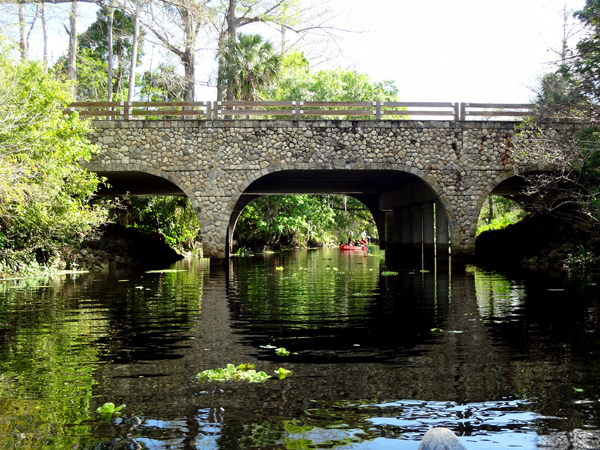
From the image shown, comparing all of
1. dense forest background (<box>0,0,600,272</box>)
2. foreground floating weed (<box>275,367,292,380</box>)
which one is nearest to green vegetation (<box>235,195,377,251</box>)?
dense forest background (<box>0,0,600,272</box>)

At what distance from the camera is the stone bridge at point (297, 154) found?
19.5 meters

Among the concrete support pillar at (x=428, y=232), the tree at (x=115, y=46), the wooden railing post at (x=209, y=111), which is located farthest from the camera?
the tree at (x=115, y=46)

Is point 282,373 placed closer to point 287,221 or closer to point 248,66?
point 248,66

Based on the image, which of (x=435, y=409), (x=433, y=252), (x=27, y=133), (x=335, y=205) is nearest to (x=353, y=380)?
(x=435, y=409)

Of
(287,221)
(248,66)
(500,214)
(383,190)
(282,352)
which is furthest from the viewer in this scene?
(500,214)

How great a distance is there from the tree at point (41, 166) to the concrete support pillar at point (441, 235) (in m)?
12.5

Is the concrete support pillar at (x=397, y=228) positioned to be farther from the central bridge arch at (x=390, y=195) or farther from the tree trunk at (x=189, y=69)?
the tree trunk at (x=189, y=69)

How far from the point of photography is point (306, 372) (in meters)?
5.22

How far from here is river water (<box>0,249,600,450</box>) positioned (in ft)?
12.3

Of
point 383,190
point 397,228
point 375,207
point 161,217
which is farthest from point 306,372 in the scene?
point 375,207

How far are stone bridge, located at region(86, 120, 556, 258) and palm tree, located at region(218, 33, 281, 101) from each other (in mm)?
5583

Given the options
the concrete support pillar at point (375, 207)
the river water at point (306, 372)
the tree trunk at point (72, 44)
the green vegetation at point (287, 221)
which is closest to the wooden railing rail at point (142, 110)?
the tree trunk at point (72, 44)

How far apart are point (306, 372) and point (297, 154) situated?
1479 centimetres

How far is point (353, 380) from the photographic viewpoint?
16.3 ft
